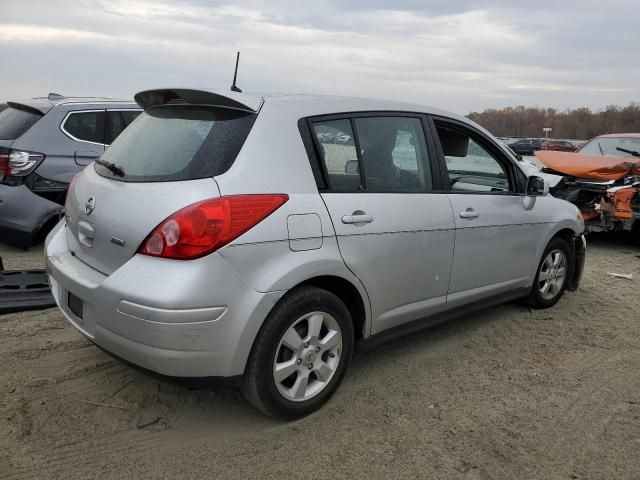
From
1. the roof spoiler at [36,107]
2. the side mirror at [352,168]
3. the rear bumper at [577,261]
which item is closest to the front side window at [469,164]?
the side mirror at [352,168]

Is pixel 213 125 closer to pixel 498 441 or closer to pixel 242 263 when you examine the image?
pixel 242 263

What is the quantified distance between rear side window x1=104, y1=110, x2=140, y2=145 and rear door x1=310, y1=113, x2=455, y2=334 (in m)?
4.00

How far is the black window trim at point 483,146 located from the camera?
3771 millimetres

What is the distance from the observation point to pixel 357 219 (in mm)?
3092

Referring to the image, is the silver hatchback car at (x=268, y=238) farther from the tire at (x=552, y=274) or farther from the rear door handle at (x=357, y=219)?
the tire at (x=552, y=274)

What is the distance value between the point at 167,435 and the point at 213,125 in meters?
1.57

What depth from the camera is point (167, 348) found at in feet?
8.32

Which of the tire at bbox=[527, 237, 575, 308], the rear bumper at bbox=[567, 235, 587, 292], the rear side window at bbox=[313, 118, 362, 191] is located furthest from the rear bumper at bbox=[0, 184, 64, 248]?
the rear bumper at bbox=[567, 235, 587, 292]

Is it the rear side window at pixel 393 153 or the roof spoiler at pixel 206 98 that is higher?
the roof spoiler at pixel 206 98

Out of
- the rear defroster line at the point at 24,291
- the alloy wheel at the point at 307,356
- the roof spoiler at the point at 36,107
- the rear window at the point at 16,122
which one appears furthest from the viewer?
the roof spoiler at the point at 36,107

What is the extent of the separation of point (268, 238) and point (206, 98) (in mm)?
853

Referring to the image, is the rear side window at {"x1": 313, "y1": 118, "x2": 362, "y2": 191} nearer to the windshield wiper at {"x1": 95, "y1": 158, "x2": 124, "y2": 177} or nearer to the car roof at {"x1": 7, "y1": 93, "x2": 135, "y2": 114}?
the windshield wiper at {"x1": 95, "y1": 158, "x2": 124, "y2": 177}

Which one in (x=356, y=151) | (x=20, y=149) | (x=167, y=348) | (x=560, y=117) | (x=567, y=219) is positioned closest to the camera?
(x=167, y=348)

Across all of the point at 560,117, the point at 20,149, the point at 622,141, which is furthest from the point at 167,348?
the point at 560,117
